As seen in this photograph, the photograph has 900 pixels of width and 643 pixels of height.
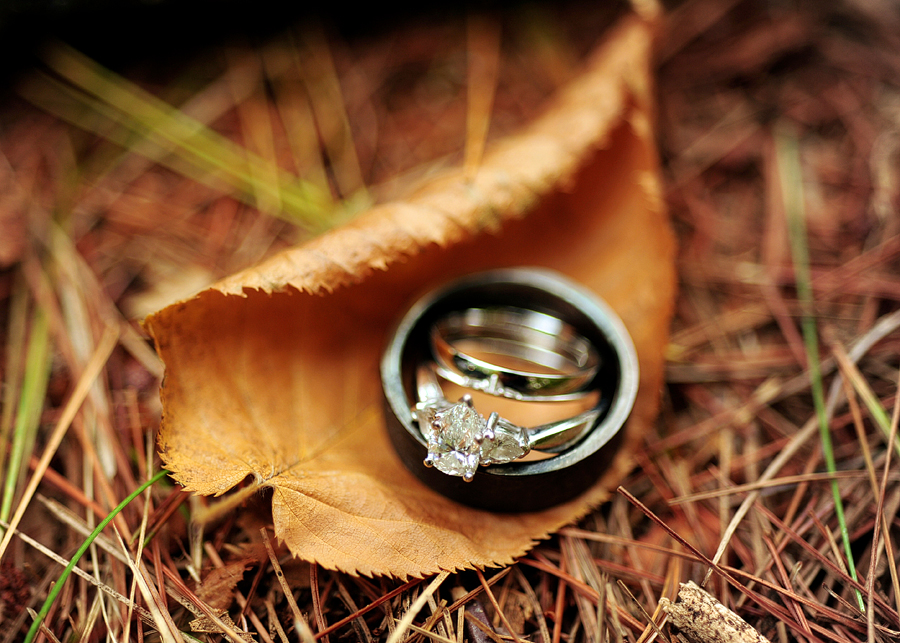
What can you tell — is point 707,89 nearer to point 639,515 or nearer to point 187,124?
point 639,515

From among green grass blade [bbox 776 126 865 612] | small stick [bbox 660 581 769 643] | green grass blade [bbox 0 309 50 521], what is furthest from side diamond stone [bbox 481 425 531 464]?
green grass blade [bbox 0 309 50 521]

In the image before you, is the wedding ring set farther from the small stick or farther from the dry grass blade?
the small stick

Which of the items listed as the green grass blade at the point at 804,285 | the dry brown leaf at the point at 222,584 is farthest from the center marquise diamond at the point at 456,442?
the green grass blade at the point at 804,285

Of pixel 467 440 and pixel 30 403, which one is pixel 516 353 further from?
pixel 30 403

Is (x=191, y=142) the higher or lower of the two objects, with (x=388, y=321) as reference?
higher

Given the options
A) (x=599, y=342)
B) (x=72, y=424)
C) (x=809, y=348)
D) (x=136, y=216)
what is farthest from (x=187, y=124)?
(x=809, y=348)

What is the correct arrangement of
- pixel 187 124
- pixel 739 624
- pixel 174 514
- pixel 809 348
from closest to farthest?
1. pixel 739 624
2. pixel 174 514
3. pixel 809 348
4. pixel 187 124

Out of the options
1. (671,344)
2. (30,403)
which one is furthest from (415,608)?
(30,403)

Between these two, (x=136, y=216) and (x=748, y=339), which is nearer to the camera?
(x=748, y=339)
